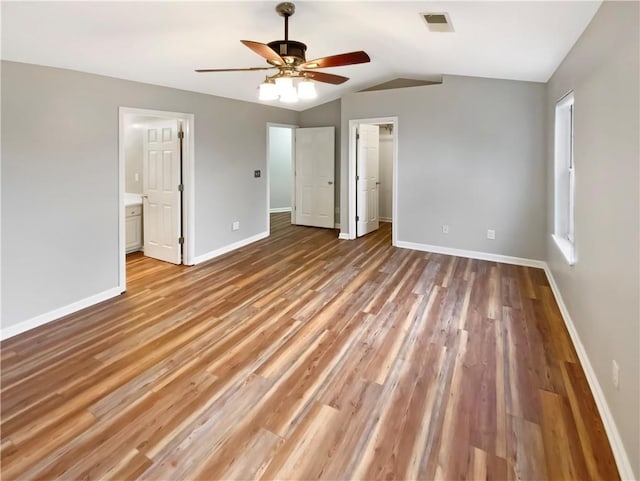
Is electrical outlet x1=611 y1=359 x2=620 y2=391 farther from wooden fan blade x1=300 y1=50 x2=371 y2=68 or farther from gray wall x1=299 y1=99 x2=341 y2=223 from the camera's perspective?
gray wall x1=299 y1=99 x2=341 y2=223

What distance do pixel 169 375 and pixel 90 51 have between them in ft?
8.92

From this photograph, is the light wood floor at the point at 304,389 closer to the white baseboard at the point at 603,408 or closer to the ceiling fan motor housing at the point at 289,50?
the white baseboard at the point at 603,408

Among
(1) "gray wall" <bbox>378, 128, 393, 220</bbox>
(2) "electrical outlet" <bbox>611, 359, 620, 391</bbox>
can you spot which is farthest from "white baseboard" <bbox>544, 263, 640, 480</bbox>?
(1) "gray wall" <bbox>378, 128, 393, 220</bbox>

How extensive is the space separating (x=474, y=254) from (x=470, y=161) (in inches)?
52.8

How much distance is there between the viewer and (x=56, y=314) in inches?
136

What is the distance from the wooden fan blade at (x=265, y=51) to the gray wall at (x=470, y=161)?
11.0ft

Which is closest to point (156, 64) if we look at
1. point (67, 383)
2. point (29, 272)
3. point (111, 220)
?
point (111, 220)

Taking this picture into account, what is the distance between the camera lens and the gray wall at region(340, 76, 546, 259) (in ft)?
16.1

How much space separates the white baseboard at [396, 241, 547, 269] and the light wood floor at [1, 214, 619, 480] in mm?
996

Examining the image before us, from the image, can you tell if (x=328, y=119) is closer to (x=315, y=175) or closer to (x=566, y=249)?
(x=315, y=175)

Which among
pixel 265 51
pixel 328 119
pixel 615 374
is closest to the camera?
pixel 615 374

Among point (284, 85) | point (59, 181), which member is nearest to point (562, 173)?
point (284, 85)

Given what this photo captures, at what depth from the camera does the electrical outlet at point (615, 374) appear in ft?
A: 6.14

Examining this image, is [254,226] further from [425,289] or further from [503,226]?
[503,226]
